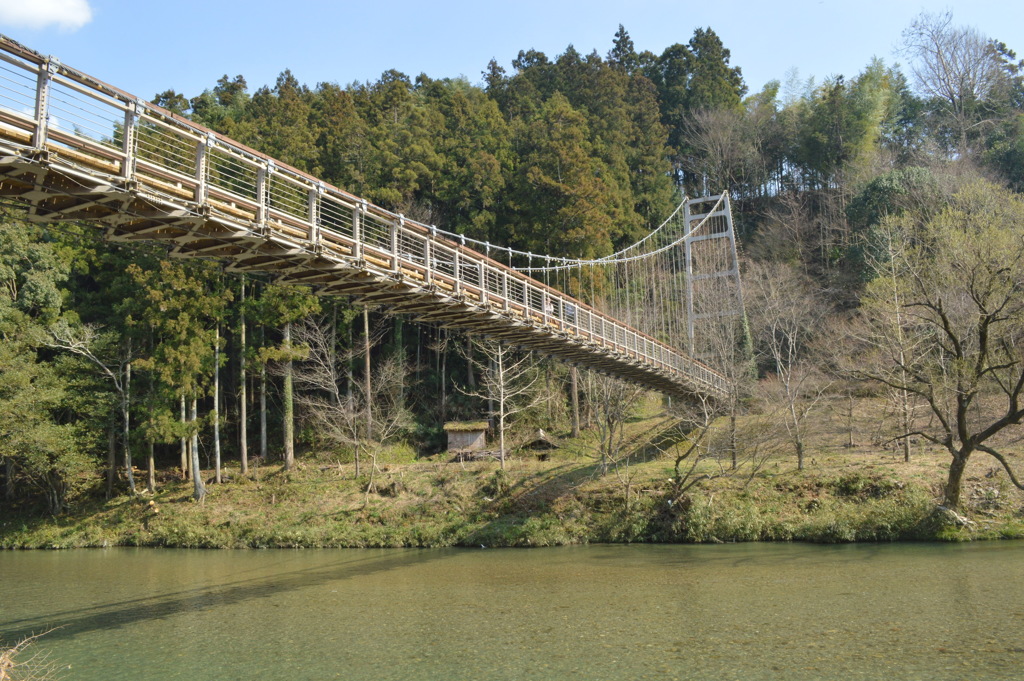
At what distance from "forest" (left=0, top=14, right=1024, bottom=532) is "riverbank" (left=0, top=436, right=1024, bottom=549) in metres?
0.68

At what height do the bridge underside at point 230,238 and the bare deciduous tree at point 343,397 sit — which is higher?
the bridge underside at point 230,238

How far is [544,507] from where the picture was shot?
739 inches

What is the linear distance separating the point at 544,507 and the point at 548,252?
1050 centimetres

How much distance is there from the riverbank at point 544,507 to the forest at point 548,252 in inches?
26.6

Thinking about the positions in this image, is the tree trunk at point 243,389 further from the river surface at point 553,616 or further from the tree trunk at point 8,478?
the river surface at point 553,616

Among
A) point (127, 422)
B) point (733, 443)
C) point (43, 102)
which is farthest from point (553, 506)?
point (43, 102)

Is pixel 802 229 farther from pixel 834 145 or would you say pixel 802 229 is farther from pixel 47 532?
pixel 47 532

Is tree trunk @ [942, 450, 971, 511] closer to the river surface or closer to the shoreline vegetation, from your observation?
the shoreline vegetation

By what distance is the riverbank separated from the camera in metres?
16.1

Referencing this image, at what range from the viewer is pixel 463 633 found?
956cm

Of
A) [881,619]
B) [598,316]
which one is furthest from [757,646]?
[598,316]

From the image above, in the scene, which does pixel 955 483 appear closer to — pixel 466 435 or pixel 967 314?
pixel 967 314

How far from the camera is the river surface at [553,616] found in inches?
317

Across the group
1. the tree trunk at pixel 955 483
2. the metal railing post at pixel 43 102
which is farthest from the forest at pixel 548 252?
the metal railing post at pixel 43 102
